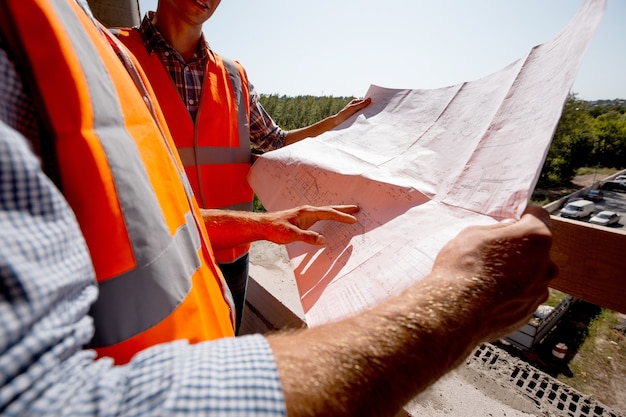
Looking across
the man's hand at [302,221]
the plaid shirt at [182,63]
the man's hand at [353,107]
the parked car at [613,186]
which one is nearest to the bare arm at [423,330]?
the man's hand at [302,221]

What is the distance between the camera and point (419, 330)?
0.50 meters

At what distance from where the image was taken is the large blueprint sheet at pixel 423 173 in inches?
29.4

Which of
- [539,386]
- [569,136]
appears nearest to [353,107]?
[539,386]

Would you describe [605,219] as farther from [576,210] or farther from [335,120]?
[335,120]

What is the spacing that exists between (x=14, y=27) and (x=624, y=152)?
49956 millimetres

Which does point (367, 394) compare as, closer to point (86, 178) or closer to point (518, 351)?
point (86, 178)

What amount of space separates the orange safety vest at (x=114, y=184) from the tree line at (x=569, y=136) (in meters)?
22.2

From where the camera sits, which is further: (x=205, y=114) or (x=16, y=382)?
(x=205, y=114)

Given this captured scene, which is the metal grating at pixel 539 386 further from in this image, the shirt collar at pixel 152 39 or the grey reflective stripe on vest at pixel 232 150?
the shirt collar at pixel 152 39

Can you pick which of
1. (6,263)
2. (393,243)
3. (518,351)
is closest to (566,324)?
(518,351)

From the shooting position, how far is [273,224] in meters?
1.16

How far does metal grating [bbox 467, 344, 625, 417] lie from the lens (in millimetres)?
4625

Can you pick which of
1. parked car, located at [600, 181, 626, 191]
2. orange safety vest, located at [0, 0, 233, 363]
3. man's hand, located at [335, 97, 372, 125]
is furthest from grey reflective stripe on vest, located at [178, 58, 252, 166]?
parked car, located at [600, 181, 626, 191]

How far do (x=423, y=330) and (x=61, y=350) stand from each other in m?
0.49
